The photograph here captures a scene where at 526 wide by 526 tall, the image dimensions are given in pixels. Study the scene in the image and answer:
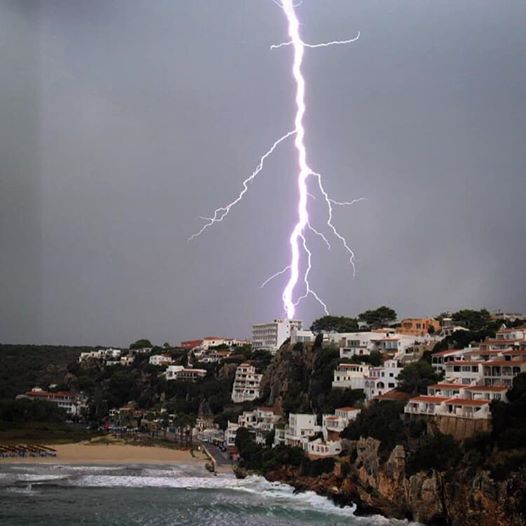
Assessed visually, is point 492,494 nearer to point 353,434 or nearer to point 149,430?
point 353,434

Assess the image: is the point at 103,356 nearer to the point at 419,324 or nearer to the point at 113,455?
the point at 113,455

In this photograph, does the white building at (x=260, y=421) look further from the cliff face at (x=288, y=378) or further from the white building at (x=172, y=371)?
the white building at (x=172, y=371)

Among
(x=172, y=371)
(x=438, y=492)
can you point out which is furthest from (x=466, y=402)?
(x=172, y=371)

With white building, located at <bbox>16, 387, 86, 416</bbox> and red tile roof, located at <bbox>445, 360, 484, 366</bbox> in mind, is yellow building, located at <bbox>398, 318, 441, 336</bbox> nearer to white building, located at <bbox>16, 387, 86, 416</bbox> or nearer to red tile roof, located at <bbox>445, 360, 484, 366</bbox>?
red tile roof, located at <bbox>445, 360, 484, 366</bbox>

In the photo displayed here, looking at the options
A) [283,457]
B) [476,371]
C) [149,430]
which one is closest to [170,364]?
[149,430]

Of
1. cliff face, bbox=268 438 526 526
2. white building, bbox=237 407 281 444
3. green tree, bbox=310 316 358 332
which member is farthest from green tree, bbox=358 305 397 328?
cliff face, bbox=268 438 526 526
